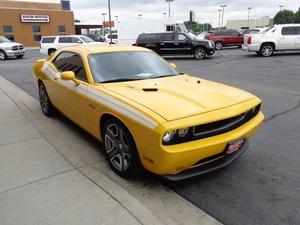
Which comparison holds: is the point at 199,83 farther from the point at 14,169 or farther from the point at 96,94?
the point at 14,169

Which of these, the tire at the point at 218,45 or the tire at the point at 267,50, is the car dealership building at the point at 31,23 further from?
the tire at the point at 267,50

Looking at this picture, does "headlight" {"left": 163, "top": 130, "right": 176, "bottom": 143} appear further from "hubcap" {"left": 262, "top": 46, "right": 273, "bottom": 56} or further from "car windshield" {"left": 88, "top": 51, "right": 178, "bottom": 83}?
"hubcap" {"left": 262, "top": 46, "right": 273, "bottom": 56}

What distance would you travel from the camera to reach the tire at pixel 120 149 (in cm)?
326

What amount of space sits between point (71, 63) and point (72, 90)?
665 mm

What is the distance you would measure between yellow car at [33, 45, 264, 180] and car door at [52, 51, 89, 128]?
15 millimetres

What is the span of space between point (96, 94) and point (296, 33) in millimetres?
16976

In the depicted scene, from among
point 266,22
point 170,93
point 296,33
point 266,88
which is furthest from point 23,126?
point 266,22

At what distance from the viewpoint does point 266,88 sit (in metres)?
8.59

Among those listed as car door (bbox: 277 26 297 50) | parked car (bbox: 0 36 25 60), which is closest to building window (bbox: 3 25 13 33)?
parked car (bbox: 0 36 25 60)

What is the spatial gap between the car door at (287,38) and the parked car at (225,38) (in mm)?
9019

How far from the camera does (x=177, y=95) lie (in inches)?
136

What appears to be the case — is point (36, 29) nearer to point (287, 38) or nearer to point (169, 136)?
point (287, 38)

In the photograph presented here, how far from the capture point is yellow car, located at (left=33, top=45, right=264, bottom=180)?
2.90 metres

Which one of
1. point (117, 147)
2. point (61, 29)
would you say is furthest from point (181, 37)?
point (61, 29)
